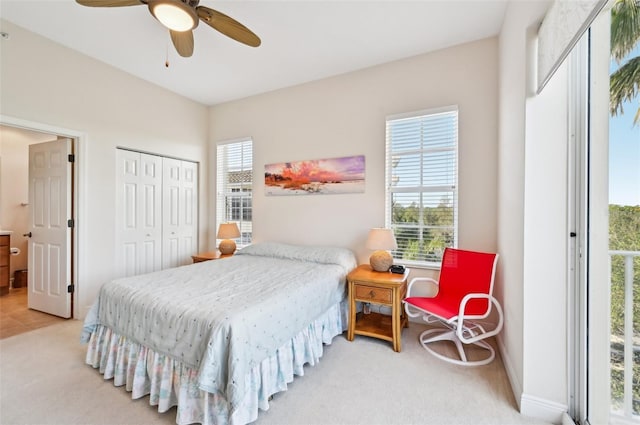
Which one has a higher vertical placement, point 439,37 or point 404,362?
point 439,37

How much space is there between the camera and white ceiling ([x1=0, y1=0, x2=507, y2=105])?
2.29 meters

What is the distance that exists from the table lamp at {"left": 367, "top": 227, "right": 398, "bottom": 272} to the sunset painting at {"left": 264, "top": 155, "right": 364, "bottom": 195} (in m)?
0.68

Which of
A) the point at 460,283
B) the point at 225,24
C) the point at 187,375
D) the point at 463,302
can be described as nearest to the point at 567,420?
the point at 463,302

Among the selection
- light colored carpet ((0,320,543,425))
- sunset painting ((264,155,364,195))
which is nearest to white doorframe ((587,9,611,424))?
light colored carpet ((0,320,543,425))

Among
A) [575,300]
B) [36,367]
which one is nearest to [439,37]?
[575,300]

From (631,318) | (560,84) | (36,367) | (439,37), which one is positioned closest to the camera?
(631,318)

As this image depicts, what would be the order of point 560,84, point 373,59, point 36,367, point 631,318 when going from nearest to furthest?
point 631,318 → point 560,84 → point 36,367 → point 373,59

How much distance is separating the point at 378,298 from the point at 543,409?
122 cm

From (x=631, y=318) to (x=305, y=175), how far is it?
300cm

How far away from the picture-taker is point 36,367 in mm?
2092

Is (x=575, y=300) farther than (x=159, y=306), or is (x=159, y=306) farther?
(x=159, y=306)

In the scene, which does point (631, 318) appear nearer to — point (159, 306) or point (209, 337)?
point (209, 337)

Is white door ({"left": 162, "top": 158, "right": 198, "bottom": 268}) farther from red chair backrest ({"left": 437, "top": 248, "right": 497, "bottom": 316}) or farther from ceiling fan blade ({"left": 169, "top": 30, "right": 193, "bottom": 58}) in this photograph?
red chair backrest ({"left": 437, "top": 248, "right": 497, "bottom": 316})

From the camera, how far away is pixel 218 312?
5.07ft
